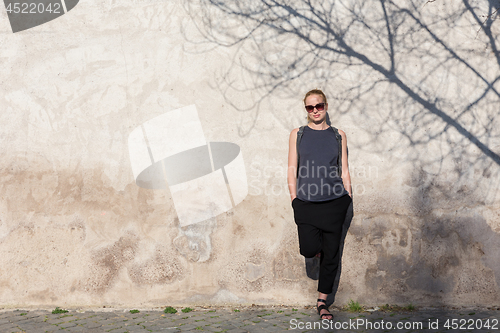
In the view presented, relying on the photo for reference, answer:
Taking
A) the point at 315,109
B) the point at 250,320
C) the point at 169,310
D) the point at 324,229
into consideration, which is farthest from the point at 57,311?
the point at 315,109

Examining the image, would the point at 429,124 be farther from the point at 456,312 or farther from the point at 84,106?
the point at 84,106

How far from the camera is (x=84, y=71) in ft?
13.9

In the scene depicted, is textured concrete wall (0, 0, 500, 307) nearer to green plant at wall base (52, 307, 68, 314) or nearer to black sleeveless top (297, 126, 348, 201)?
green plant at wall base (52, 307, 68, 314)

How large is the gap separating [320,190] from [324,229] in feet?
1.23

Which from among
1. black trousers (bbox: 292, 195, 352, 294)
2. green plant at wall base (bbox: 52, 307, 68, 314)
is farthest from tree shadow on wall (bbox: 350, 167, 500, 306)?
A: green plant at wall base (bbox: 52, 307, 68, 314)

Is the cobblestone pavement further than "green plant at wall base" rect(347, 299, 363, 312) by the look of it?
No

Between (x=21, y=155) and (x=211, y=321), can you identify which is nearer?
(x=211, y=321)

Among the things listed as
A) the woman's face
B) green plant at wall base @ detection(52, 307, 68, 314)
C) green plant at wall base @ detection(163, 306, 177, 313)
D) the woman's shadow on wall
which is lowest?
green plant at wall base @ detection(163, 306, 177, 313)

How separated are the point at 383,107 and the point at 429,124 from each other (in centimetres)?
52

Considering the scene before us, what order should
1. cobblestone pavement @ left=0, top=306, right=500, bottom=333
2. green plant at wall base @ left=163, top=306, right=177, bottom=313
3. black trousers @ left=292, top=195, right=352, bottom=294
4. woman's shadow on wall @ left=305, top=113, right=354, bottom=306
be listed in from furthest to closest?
woman's shadow on wall @ left=305, top=113, right=354, bottom=306 < green plant at wall base @ left=163, top=306, right=177, bottom=313 < black trousers @ left=292, top=195, right=352, bottom=294 < cobblestone pavement @ left=0, top=306, right=500, bottom=333

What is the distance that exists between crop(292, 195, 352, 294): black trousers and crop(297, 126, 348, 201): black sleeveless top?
0.07 m

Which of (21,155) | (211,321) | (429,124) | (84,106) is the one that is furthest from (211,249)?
(429,124)

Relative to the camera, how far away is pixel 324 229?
3664mm

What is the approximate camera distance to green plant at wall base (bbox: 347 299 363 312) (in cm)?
398
